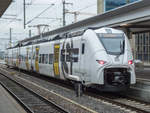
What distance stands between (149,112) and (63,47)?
848 cm

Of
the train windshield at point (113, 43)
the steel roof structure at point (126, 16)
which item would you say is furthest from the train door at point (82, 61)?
the steel roof structure at point (126, 16)

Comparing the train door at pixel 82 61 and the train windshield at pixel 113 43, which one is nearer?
the train windshield at pixel 113 43

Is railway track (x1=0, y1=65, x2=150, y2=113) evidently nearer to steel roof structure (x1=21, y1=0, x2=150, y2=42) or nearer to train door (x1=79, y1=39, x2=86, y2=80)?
train door (x1=79, y1=39, x2=86, y2=80)

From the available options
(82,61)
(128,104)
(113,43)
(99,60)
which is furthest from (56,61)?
(128,104)

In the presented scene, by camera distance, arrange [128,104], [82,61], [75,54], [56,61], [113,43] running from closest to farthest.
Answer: [128,104]
[113,43]
[82,61]
[75,54]
[56,61]

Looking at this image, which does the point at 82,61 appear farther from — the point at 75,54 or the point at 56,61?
the point at 56,61

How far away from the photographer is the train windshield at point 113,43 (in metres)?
13.3

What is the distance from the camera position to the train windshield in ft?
43.5

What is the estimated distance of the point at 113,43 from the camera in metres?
13.5

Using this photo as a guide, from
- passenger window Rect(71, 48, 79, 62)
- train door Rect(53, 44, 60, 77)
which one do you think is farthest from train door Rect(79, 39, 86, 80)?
train door Rect(53, 44, 60, 77)

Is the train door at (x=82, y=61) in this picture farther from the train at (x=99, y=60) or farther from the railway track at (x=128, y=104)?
the railway track at (x=128, y=104)

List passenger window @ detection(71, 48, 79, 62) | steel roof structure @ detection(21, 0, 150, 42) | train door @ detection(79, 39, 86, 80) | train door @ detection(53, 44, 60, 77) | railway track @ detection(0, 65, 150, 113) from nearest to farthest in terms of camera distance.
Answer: railway track @ detection(0, 65, 150, 113) → train door @ detection(79, 39, 86, 80) → passenger window @ detection(71, 48, 79, 62) → train door @ detection(53, 44, 60, 77) → steel roof structure @ detection(21, 0, 150, 42)

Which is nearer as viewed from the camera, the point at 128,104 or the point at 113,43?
the point at 128,104

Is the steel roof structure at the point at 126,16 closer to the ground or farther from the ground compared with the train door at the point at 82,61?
farther from the ground
